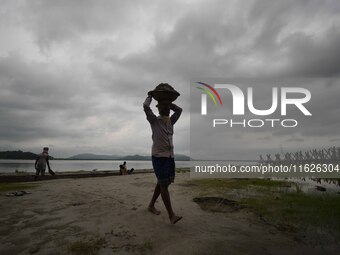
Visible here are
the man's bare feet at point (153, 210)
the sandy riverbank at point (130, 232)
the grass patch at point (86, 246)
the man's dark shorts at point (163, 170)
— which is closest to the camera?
the grass patch at point (86, 246)

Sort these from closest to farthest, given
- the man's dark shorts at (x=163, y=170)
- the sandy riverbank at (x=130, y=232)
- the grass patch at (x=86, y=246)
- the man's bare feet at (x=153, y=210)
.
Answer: the grass patch at (x=86, y=246) → the sandy riverbank at (x=130, y=232) → the man's dark shorts at (x=163, y=170) → the man's bare feet at (x=153, y=210)

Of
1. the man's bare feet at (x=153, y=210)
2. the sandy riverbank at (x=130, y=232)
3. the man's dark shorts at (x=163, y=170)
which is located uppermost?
the man's dark shorts at (x=163, y=170)

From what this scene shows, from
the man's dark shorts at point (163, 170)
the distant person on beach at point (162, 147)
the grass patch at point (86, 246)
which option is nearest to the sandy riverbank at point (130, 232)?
the grass patch at point (86, 246)

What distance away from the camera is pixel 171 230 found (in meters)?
3.34

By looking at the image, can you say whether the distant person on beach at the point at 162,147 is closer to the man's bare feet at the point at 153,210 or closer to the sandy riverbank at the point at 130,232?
the man's bare feet at the point at 153,210

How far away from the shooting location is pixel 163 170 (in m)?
3.85

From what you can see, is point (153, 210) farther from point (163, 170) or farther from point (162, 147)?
point (162, 147)

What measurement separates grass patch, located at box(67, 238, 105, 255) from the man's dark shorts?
1275 mm

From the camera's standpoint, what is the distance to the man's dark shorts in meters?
3.84

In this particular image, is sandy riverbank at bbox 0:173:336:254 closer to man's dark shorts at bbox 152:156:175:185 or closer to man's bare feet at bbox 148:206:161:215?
man's bare feet at bbox 148:206:161:215

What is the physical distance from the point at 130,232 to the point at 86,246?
2.17 ft

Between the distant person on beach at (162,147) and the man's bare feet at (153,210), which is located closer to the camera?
the distant person on beach at (162,147)

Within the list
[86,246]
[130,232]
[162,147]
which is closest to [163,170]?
[162,147]

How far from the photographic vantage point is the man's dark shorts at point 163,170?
3.84m
